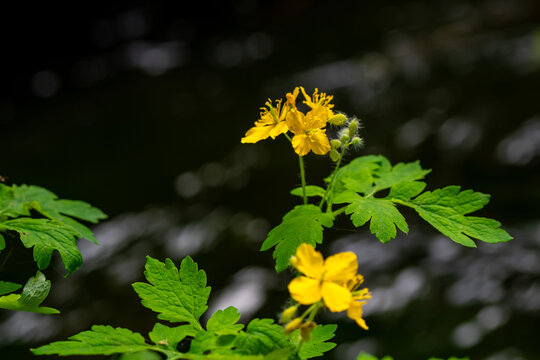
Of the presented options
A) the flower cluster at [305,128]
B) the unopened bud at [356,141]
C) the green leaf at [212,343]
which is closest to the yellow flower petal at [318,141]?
the flower cluster at [305,128]

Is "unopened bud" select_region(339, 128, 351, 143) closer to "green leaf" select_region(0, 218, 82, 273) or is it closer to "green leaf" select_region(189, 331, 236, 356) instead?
"green leaf" select_region(189, 331, 236, 356)

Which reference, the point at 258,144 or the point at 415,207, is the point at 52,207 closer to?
the point at 415,207

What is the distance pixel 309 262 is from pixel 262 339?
0.55 feet

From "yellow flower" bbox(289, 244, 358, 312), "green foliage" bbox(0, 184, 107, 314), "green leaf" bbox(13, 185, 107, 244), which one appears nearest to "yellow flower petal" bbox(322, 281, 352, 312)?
"yellow flower" bbox(289, 244, 358, 312)

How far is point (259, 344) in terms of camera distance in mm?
874

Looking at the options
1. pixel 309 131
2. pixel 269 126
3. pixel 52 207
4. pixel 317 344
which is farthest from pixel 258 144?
pixel 317 344

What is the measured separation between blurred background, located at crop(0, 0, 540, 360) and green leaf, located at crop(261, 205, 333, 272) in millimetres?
716

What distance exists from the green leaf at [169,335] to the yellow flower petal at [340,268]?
0.30m

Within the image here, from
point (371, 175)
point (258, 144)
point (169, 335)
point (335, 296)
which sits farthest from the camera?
point (258, 144)

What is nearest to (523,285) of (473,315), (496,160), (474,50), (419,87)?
(473,315)

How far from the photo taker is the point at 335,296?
812 millimetres

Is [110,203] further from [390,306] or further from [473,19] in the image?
[473,19]

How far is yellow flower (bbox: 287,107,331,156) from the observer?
1.12 meters

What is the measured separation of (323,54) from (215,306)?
4.98 metres
